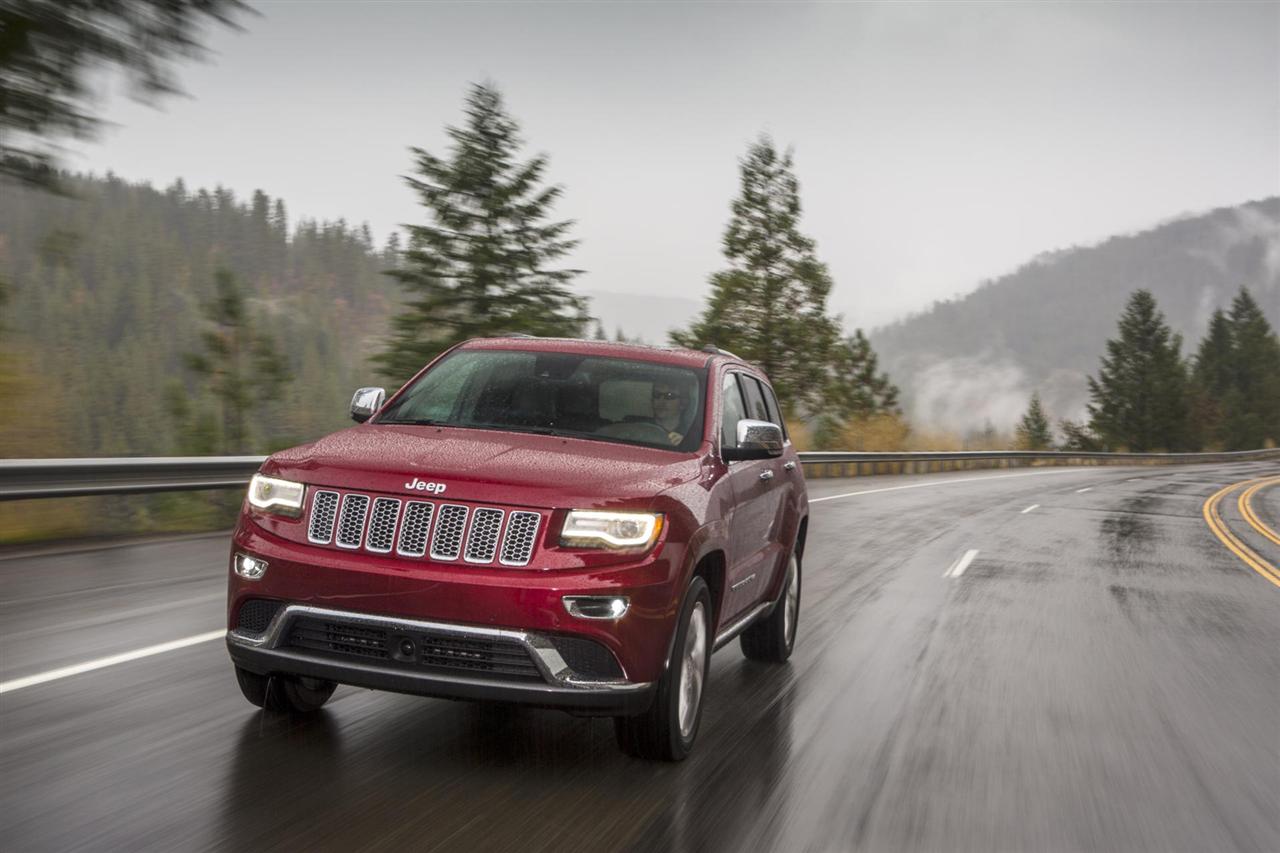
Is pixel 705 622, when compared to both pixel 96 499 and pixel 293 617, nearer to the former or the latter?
pixel 293 617

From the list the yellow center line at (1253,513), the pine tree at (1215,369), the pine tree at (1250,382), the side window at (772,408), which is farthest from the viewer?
the pine tree at (1250,382)

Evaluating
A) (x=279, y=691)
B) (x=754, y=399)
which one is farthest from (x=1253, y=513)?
(x=279, y=691)

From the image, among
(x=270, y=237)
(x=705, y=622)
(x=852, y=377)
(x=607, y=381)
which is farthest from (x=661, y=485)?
(x=270, y=237)

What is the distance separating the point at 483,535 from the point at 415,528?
0.85ft

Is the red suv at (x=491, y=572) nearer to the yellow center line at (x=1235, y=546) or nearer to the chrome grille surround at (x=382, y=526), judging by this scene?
the chrome grille surround at (x=382, y=526)

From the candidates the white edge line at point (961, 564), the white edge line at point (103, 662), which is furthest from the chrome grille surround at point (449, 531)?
the white edge line at point (961, 564)

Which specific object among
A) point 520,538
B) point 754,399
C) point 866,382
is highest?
point 866,382

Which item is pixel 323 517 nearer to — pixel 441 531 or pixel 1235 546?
pixel 441 531

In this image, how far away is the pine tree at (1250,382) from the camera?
398ft

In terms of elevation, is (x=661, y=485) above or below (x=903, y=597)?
above

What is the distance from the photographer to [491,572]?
14.5ft

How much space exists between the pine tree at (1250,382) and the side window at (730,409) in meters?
124

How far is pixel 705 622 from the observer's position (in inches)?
209

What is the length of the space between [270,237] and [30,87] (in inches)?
7587
